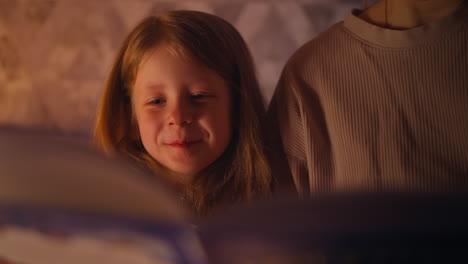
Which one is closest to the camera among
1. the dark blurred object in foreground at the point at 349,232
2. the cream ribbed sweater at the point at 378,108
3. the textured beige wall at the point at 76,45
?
the dark blurred object in foreground at the point at 349,232

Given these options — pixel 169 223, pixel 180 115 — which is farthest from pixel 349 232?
pixel 180 115

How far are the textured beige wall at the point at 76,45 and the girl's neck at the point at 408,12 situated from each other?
0.28 meters

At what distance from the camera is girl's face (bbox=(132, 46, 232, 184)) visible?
2.26 feet

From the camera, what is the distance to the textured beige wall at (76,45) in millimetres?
1017

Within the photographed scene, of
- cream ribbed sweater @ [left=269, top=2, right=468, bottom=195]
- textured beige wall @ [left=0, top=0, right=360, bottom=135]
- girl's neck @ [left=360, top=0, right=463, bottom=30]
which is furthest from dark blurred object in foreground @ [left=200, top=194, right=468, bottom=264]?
textured beige wall @ [left=0, top=0, right=360, bottom=135]

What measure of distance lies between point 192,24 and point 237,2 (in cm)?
30

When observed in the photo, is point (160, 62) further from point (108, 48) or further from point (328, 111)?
point (108, 48)

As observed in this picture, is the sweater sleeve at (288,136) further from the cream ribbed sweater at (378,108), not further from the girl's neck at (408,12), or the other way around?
the girl's neck at (408,12)

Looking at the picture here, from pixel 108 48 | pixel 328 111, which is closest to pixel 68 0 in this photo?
pixel 108 48

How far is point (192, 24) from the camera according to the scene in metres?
0.75

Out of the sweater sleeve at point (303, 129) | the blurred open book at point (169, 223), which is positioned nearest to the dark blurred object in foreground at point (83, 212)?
the blurred open book at point (169, 223)

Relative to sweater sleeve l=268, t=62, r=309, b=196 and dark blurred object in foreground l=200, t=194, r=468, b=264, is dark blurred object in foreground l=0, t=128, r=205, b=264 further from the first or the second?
sweater sleeve l=268, t=62, r=309, b=196

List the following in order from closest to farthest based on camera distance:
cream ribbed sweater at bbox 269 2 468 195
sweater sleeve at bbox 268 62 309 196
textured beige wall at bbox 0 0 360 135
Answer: cream ribbed sweater at bbox 269 2 468 195, sweater sleeve at bbox 268 62 309 196, textured beige wall at bbox 0 0 360 135

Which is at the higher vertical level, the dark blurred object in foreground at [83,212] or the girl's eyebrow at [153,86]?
the girl's eyebrow at [153,86]
